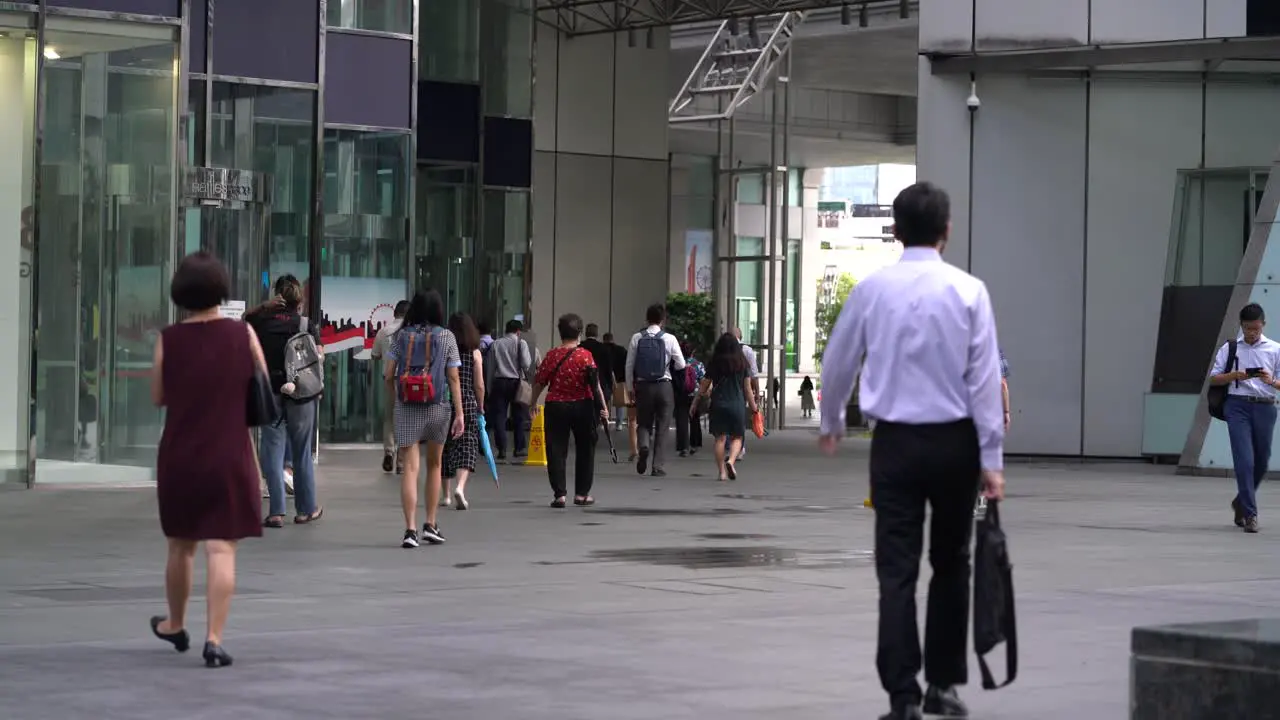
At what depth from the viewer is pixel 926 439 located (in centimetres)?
666

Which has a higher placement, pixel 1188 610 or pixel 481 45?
pixel 481 45

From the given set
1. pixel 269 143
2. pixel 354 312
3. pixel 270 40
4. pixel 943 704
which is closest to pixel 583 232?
pixel 354 312

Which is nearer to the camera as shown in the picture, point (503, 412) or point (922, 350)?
point (922, 350)

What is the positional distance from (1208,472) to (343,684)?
61.4 feet

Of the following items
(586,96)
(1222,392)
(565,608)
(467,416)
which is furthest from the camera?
(586,96)

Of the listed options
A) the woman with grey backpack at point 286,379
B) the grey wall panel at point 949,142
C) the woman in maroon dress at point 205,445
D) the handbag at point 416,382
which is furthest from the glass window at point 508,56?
the woman in maroon dress at point 205,445

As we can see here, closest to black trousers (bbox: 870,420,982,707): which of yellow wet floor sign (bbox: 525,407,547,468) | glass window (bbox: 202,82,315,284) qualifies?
glass window (bbox: 202,82,315,284)

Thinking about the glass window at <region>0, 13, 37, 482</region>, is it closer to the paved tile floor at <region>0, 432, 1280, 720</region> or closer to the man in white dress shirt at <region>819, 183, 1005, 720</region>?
the paved tile floor at <region>0, 432, 1280, 720</region>

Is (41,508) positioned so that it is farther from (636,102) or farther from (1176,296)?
(636,102)

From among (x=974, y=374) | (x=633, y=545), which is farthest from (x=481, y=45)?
(x=974, y=374)

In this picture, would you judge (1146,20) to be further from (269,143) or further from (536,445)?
(269,143)

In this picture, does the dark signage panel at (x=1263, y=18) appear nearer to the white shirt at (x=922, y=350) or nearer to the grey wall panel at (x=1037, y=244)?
the grey wall panel at (x=1037, y=244)

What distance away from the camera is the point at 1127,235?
2820 centimetres

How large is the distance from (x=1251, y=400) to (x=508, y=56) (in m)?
20.6
